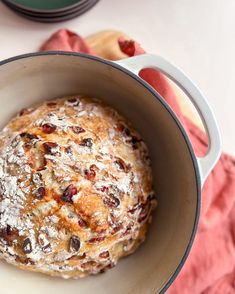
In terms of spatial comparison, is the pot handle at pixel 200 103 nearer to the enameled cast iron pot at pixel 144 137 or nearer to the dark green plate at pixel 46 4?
the enameled cast iron pot at pixel 144 137

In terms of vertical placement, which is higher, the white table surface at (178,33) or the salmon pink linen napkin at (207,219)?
the white table surface at (178,33)

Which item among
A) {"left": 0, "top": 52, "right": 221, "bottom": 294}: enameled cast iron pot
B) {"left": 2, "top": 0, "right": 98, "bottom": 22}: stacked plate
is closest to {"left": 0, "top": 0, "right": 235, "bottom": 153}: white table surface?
{"left": 2, "top": 0, "right": 98, "bottom": 22}: stacked plate

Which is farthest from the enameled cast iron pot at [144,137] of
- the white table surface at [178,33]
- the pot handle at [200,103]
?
the white table surface at [178,33]

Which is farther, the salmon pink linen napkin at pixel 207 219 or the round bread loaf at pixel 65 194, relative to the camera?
the salmon pink linen napkin at pixel 207 219

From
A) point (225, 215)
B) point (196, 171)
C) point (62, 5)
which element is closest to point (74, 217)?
point (196, 171)

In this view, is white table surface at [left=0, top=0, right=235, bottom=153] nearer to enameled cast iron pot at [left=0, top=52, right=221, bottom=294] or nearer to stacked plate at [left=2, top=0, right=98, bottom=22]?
stacked plate at [left=2, top=0, right=98, bottom=22]

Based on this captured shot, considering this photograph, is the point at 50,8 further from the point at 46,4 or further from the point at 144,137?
the point at 144,137
